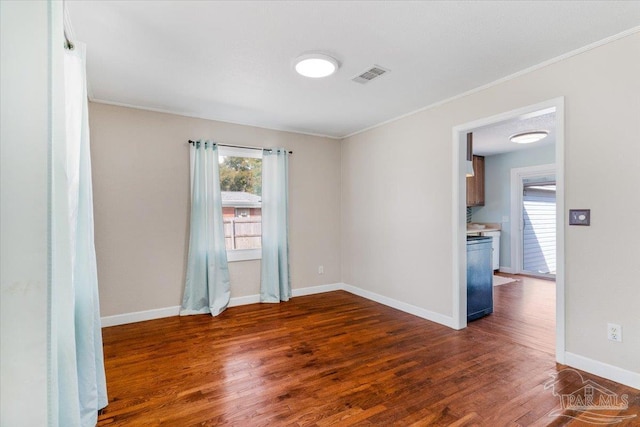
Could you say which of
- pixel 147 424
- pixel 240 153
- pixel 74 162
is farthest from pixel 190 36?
pixel 147 424

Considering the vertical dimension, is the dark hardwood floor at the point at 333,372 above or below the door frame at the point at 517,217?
below

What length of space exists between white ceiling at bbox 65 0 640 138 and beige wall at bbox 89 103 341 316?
0.42 m

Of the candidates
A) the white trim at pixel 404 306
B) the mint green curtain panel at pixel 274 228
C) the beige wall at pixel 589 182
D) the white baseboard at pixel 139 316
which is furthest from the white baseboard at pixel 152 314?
the beige wall at pixel 589 182

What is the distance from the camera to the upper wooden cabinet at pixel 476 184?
21.6 ft

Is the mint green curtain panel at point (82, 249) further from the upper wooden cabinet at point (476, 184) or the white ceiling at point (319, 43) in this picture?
the upper wooden cabinet at point (476, 184)

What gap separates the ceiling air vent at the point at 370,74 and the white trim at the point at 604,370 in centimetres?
278

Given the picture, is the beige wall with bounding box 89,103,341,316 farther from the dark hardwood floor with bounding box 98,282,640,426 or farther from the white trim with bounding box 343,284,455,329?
the white trim with bounding box 343,284,455,329

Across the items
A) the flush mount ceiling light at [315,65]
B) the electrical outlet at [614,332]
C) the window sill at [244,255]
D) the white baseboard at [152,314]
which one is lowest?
the white baseboard at [152,314]

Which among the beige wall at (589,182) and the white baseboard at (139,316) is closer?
the beige wall at (589,182)

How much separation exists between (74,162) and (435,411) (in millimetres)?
2592

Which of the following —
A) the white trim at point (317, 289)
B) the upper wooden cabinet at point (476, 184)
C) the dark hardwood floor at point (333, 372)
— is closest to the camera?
the dark hardwood floor at point (333, 372)

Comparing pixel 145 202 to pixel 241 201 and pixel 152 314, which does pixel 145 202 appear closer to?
pixel 241 201

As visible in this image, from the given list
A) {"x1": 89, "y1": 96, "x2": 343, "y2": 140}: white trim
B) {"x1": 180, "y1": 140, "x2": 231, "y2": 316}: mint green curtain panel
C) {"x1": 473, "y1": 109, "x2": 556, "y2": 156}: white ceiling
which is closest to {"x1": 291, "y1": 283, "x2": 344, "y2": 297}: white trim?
{"x1": 180, "y1": 140, "x2": 231, "y2": 316}: mint green curtain panel

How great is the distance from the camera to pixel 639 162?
2.12 metres
